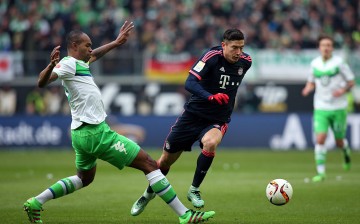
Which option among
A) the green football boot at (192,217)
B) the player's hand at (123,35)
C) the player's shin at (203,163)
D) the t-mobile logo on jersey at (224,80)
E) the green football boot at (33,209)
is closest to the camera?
the green football boot at (192,217)

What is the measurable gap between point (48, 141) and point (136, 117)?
133 inches

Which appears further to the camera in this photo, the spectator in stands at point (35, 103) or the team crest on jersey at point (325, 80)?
the spectator in stands at point (35, 103)

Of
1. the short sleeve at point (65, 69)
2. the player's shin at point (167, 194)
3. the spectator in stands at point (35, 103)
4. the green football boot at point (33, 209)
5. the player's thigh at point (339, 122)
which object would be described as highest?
the short sleeve at point (65, 69)

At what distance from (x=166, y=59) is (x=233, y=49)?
17300 mm

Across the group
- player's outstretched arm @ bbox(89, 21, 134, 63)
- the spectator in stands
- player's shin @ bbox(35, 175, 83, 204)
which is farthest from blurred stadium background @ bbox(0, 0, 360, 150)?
player's shin @ bbox(35, 175, 83, 204)

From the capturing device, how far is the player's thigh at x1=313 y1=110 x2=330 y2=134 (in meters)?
16.1

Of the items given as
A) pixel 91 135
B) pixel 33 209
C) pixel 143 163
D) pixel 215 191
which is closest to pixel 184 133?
pixel 143 163

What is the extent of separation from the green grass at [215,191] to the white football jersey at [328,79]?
165cm

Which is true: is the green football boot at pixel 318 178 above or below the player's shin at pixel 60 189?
below

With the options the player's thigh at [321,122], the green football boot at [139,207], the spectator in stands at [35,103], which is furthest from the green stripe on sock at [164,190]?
the spectator in stands at [35,103]

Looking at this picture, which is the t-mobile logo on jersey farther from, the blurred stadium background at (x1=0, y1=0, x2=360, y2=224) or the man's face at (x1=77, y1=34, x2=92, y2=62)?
the blurred stadium background at (x1=0, y1=0, x2=360, y2=224)

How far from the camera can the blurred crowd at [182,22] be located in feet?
94.0

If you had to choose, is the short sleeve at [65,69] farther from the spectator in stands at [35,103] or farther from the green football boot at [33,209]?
the spectator in stands at [35,103]

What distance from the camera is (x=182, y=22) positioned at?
29.7m
